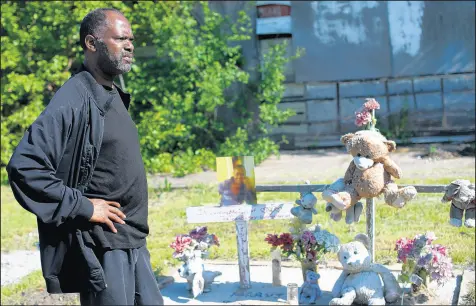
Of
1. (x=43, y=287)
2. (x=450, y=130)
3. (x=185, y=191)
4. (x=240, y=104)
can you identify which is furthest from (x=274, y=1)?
(x=43, y=287)

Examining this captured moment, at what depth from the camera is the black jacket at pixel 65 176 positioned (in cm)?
288

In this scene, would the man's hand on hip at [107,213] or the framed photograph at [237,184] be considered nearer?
the man's hand on hip at [107,213]

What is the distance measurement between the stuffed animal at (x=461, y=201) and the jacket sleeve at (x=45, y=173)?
2779 mm

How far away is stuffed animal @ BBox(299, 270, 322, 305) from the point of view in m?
5.18

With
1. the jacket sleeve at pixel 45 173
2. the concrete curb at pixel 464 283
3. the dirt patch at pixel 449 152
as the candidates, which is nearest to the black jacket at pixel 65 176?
the jacket sleeve at pixel 45 173

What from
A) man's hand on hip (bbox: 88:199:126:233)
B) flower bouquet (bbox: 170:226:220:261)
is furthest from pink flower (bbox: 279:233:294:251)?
man's hand on hip (bbox: 88:199:126:233)

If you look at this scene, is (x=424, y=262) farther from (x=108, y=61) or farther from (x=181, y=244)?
(x=108, y=61)

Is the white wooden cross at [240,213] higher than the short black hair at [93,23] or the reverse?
the reverse

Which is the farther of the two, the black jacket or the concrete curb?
the concrete curb

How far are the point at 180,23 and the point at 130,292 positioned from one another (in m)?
8.87

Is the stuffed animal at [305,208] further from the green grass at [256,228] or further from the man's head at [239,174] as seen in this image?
the green grass at [256,228]

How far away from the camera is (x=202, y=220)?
536cm

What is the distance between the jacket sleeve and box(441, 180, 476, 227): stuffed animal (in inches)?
109

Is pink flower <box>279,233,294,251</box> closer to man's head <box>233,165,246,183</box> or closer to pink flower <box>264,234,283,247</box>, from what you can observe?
pink flower <box>264,234,283,247</box>
